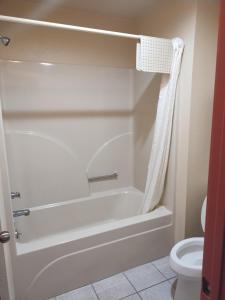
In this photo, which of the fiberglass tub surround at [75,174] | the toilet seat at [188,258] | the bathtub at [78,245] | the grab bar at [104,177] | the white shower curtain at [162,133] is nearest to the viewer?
the toilet seat at [188,258]

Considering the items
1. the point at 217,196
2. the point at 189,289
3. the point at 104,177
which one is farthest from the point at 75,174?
the point at 217,196

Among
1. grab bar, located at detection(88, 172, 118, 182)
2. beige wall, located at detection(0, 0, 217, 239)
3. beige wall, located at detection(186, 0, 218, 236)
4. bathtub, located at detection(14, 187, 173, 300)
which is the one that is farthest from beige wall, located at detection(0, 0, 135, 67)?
bathtub, located at detection(14, 187, 173, 300)

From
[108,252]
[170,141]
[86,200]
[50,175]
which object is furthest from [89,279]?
[170,141]

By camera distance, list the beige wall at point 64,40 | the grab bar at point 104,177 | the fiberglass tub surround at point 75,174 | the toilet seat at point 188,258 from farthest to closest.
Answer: the grab bar at point 104,177
the beige wall at point 64,40
the fiberglass tub surround at point 75,174
the toilet seat at point 188,258

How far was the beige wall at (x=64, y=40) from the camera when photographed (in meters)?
2.04

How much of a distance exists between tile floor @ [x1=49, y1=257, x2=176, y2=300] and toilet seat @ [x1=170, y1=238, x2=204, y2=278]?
324 millimetres

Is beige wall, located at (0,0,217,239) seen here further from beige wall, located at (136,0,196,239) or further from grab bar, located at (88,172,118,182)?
grab bar, located at (88,172,118,182)

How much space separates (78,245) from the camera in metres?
1.74

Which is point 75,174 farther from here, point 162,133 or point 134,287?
point 134,287

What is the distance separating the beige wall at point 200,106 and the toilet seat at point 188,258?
29cm

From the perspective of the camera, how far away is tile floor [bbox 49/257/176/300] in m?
1.74

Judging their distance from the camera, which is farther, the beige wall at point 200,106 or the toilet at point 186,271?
the beige wall at point 200,106

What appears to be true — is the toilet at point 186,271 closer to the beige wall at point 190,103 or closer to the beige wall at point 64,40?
the beige wall at point 190,103

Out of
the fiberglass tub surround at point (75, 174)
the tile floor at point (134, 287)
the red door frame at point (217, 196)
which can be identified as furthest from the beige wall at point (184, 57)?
the red door frame at point (217, 196)
